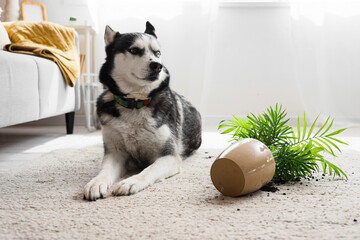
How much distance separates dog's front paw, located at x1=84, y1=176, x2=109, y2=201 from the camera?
119cm

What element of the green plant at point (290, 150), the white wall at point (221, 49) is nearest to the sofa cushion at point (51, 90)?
the white wall at point (221, 49)

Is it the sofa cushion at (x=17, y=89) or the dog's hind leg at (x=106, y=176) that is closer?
the dog's hind leg at (x=106, y=176)

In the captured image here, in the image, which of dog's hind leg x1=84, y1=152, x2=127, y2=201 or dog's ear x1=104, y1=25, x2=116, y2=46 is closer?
dog's hind leg x1=84, y1=152, x2=127, y2=201

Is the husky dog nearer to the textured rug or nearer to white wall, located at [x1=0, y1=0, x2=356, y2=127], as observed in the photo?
the textured rug

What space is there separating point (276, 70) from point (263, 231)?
3.30m

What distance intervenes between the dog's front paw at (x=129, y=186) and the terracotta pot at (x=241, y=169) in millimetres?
275

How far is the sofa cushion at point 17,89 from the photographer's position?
1.85 metres

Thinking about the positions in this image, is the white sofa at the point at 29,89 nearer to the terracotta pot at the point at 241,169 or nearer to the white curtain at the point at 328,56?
the terracotta pot at the point at 241,169

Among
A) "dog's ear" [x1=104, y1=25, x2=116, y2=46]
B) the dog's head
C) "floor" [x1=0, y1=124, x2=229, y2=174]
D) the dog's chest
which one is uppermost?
"dog's ear" [x1=104, y1=25, x2=116, y2=46]

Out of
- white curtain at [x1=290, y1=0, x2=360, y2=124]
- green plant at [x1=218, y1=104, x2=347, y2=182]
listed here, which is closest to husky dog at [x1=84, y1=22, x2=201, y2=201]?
green plant at [x1=218, y1=104, x2=347, y2=182]

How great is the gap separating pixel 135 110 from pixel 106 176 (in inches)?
14.4

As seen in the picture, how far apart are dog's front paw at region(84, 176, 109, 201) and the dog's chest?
0.31 meters

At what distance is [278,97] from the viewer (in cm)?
399

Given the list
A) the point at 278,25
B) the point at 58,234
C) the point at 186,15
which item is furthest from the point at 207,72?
the point at 58,234
